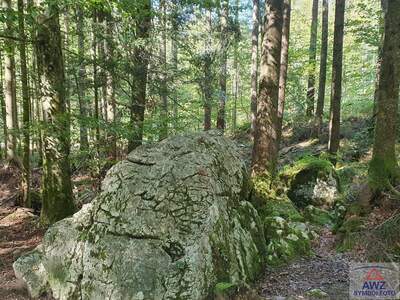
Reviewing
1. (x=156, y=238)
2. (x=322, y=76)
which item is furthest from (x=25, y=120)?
(x=322, y=76)

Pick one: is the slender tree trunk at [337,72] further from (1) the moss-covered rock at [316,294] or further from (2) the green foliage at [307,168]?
(1) the moss-covered rock at [316,294]

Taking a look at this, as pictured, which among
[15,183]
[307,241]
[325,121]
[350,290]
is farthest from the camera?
[325,121]

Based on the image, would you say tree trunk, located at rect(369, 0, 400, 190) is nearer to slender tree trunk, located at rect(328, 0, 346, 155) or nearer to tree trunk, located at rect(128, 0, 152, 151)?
tree trunk, located at rect(128, 0, 152, 151)

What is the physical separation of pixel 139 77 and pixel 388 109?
5.51 m

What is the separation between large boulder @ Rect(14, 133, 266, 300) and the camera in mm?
4371

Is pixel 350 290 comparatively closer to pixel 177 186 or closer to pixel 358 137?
pixel 177 186

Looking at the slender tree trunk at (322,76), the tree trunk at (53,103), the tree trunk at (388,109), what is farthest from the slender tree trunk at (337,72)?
the tree trunk at (53,103)

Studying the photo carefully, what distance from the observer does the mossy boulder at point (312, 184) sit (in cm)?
886

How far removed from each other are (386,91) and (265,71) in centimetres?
285

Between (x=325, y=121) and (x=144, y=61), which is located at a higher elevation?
(x=144, y=61)

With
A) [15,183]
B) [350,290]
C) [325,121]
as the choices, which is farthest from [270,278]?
[325,121]

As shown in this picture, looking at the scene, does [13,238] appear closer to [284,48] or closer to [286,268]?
[286,268]

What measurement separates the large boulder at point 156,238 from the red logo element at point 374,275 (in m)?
1.57

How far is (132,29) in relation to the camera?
26.7 ft
